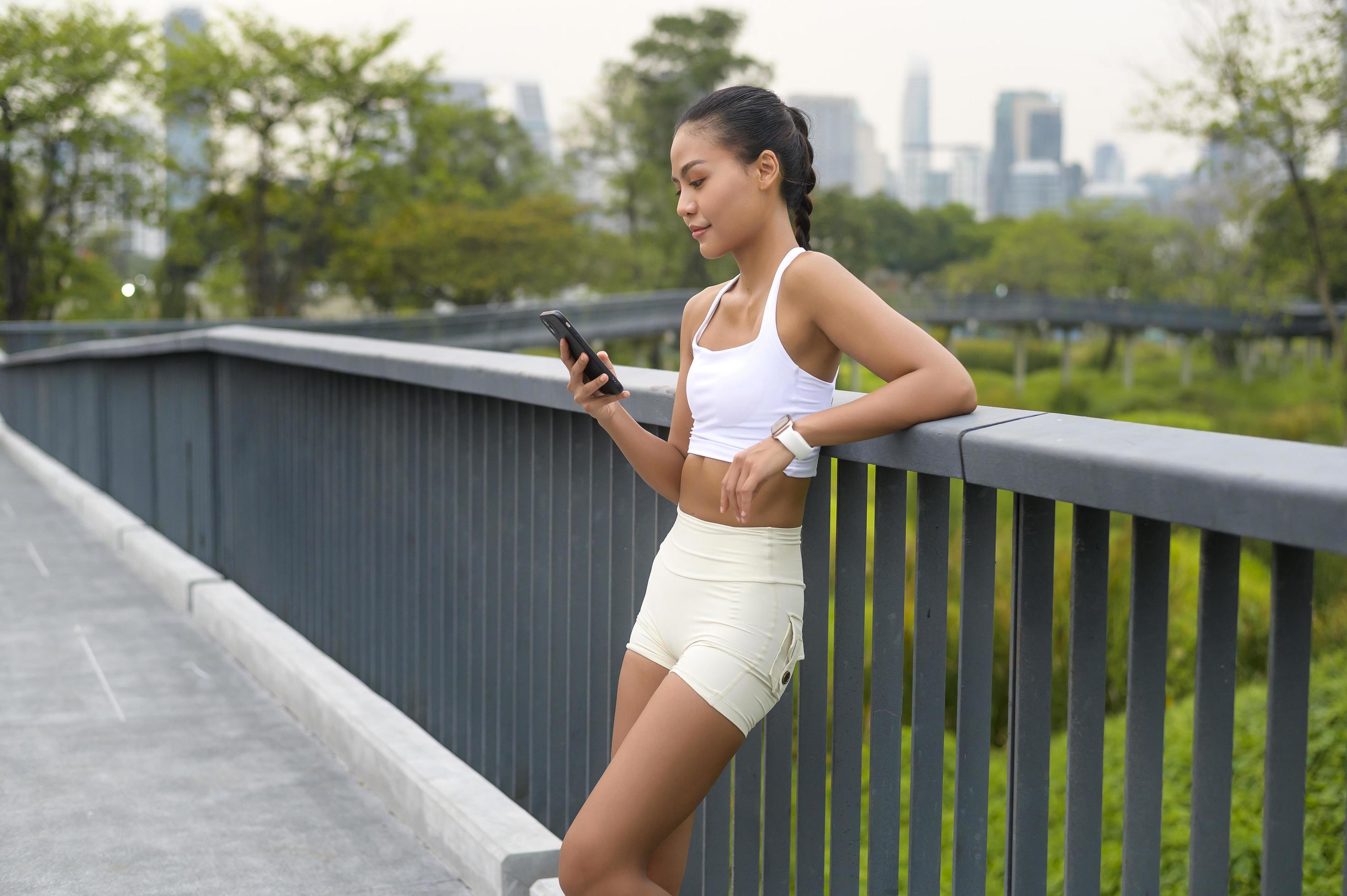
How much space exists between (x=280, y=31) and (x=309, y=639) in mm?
46892

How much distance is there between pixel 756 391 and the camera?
2.35m

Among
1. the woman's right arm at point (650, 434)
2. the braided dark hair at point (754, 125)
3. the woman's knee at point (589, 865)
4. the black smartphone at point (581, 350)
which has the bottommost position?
the woman's knee at point (589, 865)

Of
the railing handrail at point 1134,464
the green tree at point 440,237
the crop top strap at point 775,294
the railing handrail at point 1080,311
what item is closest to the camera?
the railing handrail at point 1134,464

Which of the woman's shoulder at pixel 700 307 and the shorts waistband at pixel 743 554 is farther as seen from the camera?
the woman's shoulder at pixel 700 307

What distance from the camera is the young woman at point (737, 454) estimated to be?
222 centimetres

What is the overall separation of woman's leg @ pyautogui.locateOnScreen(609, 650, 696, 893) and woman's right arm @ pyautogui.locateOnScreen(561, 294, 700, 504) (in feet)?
1.12

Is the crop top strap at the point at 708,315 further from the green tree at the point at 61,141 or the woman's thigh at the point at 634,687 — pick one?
the green tree at the point at 61,141

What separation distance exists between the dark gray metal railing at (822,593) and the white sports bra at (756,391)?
0.14m

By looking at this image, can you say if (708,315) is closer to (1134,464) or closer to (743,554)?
(743,554)

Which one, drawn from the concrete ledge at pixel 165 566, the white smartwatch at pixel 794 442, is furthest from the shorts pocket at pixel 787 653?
the concrete ledge at pixel 165 566

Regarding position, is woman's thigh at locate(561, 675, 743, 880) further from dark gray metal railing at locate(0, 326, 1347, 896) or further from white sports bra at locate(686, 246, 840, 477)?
white sports bra at locate(686, 246, 840, 477)

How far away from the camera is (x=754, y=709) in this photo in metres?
2.36

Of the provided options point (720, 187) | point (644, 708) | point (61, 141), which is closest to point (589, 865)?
point (644, 708)

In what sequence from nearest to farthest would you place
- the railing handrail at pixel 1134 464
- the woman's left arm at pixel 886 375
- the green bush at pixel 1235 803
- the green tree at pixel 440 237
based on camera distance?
the railing handrail at pixel 1134 464
the woman's left arm at pixel 886 375
the green bush at pixel 1235 803
the green tree at pixel 440 237
